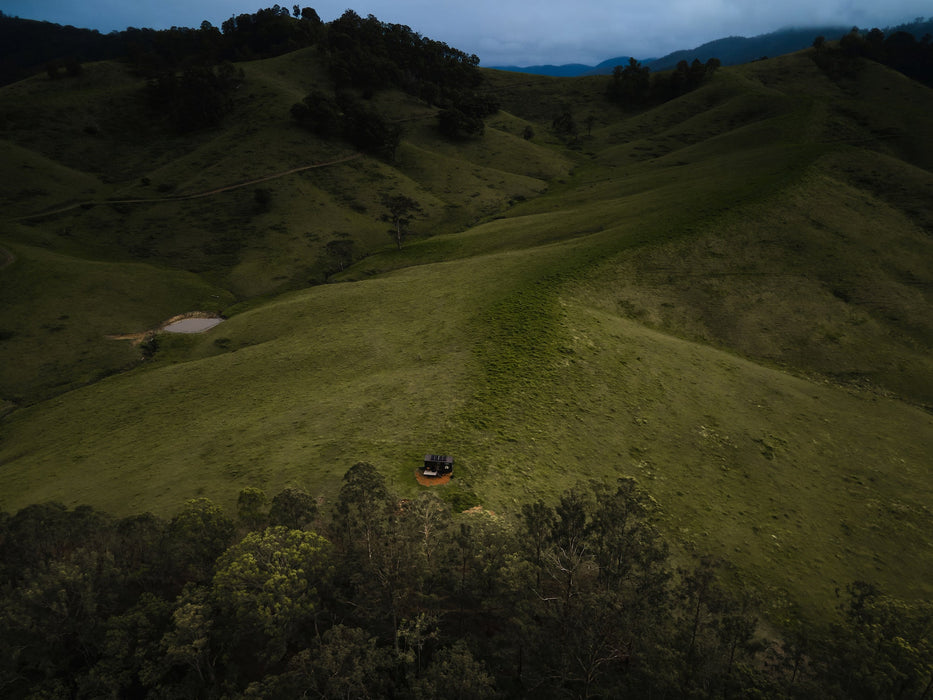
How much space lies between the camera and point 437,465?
28312 millimetres

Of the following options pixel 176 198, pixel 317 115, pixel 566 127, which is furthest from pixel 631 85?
pixel 176 198

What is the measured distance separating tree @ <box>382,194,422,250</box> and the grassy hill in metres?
2.79

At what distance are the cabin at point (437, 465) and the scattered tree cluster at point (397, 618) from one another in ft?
25.3

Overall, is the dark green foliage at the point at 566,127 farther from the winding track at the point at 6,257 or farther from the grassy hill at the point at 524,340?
the winding track at the point at 6,257

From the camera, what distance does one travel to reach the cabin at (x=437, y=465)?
1105 inches

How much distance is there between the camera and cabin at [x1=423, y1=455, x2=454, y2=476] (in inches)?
1105

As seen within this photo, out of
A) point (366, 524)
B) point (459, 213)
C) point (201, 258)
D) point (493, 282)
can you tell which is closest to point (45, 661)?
point (366, 524)

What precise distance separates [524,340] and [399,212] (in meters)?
71.3

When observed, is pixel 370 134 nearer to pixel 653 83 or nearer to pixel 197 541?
pixel 197 541

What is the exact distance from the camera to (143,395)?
45.2 meters

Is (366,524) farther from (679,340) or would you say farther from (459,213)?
(459,213)

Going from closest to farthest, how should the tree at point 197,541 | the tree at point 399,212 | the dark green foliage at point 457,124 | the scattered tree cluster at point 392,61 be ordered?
the tree at point 197,541 < the tree at point 399,212 < the dark green foliage at point 457,124 < the scattered tree cluster at point 392,61

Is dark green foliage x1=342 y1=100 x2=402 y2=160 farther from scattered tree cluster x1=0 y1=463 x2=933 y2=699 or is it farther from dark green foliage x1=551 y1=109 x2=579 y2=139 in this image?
scattered tree cluster x1=0 y1=463 x2=933 y2=699

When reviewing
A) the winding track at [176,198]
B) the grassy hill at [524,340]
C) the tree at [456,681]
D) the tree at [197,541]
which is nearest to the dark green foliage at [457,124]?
the grassy hill at [524,340]
